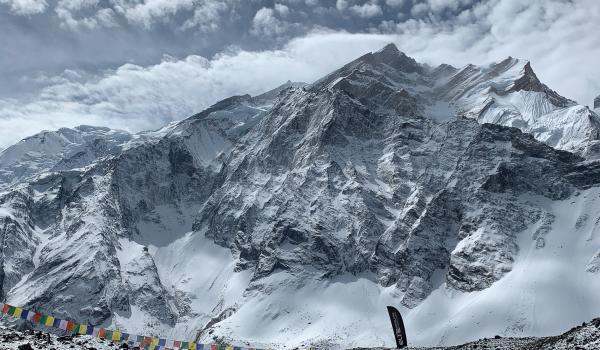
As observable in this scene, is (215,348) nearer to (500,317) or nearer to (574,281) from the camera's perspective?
(500,317)

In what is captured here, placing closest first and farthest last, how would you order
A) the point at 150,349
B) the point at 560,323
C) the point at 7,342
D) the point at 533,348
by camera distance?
1. the point at 7,342
2. the point at 533,348
3. the point at 150,349
4. the point at 560,323

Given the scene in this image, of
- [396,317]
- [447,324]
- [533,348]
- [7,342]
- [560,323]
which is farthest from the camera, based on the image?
[447,324]

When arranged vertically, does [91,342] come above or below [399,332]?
above

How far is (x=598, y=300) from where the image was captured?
183750mm

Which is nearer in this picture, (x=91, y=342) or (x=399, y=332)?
(x=91, y=342)

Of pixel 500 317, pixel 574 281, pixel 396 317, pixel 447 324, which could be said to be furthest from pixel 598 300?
pixel 396 317

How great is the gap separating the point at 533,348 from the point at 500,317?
5562 inches

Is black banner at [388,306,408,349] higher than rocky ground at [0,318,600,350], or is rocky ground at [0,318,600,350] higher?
rocky ground at [0,318,600,350]

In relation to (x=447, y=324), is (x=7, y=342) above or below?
above

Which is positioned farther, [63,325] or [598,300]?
[598,300]

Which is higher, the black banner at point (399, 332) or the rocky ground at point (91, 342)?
the rocky ground at point (91, 342)

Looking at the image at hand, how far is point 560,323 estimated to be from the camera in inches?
6998

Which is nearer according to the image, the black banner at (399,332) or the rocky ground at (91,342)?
Result: the rocky ground at (91,342)

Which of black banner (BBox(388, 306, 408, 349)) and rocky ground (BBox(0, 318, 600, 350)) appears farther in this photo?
black banner (BBox(388, 306, 408, 349))
